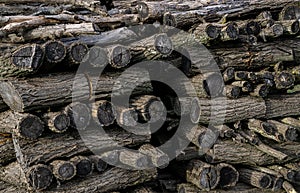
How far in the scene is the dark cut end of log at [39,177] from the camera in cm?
507

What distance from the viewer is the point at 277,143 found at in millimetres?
6609

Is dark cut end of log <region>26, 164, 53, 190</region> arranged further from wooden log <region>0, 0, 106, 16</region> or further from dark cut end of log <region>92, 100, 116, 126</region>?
wooden log <region>0, 0, 106, 16</region>

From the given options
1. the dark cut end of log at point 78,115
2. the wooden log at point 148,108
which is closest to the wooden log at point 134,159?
the wooden log at point 148,108

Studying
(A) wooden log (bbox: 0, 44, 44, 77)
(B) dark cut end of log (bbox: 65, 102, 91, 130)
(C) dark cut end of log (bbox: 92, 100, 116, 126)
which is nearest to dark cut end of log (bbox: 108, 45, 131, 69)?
(C) dark cut end of log (bbox: 92, 100, 116, 126)

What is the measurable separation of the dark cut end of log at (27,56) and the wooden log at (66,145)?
812 millimetres

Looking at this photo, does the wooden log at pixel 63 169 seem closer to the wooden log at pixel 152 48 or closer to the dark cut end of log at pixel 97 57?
the dark cut end of log at pixel 97 57

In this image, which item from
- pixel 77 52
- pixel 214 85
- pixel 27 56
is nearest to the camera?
pixel 27 56

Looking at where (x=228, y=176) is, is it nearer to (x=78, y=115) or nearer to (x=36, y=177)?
(x=78, y=115)

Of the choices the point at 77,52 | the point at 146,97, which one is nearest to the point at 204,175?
the point at 146,97

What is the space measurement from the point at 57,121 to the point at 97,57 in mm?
845

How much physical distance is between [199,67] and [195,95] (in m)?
0.36

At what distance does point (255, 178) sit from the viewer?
247 inches

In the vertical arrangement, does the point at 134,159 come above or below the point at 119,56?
below

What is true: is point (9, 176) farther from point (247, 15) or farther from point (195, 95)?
point (247, 15)
